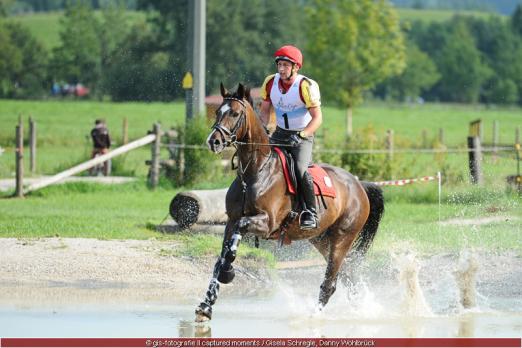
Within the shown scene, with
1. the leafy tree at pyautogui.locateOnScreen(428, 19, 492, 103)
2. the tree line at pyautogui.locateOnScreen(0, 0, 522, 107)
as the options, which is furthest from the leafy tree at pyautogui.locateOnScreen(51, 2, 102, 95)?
the leafy tree at pyautogui.locateOnScreen(428, 19, 492, 103)

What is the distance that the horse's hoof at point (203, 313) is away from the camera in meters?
10.5

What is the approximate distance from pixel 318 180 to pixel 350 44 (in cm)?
4256

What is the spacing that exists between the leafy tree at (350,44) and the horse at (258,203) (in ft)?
136

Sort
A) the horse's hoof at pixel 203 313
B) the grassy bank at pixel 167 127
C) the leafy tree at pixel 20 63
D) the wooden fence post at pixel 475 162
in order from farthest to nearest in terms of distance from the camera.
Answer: the leafy tree at pixel 20 63 → the grassy bank at pixel 167 127 → the wooden fence post at pixel 475 162 → the horse's hoof at pixel 203 313

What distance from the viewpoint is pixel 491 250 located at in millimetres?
16188

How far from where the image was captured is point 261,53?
75500mm

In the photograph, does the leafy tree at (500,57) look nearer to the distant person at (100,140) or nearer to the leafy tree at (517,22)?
the leafy tree at (517,22)

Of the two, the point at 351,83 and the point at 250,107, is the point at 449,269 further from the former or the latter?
the point at 351,83

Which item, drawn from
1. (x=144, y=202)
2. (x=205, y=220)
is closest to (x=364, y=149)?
(x=144, y=202)

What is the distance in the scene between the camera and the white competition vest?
11305 millimetres

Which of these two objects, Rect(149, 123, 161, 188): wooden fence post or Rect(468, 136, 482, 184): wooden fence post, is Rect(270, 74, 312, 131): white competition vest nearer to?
Rect(468, 136, 482, 184): wooden fence post

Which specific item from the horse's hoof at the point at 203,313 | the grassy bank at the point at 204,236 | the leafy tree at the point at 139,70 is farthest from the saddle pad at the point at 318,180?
the leafy tree at the point at 139,70

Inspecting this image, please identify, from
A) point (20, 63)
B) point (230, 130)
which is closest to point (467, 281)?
point (230, 130)

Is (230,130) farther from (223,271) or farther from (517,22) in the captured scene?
(517,22)
